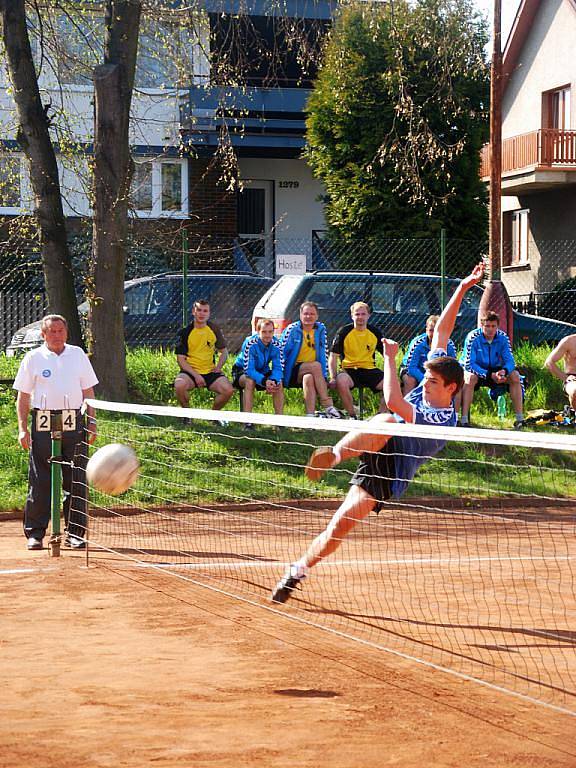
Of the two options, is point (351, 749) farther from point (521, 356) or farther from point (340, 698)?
point (521, 356)

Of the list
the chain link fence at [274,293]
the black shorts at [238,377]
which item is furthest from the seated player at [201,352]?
the chain link fence at [274,293]

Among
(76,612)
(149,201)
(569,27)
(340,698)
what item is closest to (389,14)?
(76,612)

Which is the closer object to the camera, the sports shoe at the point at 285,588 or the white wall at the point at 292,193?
the sports shoe at the point at 285,588

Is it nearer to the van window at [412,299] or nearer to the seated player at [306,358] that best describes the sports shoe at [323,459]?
the seated player at [306,358]

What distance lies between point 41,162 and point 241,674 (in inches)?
437

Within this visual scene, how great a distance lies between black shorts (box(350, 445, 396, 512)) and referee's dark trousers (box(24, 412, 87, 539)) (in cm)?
348

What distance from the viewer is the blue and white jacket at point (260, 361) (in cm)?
1552

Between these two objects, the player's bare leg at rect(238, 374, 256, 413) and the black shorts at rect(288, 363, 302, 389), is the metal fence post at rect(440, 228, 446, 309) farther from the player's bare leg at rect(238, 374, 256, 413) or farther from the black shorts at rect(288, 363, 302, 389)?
the player's bare leg at rect(238, 374, 256, 413)

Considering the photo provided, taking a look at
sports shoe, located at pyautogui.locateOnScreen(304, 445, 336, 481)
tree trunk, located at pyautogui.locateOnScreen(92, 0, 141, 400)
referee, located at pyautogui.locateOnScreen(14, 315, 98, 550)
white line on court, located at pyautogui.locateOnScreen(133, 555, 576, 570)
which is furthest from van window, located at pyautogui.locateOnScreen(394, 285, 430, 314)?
sports shoe, located at pyautogui.locateOnScreen(304, 445, 336, 481)

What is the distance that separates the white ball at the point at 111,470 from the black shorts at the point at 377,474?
2481mm

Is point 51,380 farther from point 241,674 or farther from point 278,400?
point 278,400

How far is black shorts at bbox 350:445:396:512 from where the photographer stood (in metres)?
7.93

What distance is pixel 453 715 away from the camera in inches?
227

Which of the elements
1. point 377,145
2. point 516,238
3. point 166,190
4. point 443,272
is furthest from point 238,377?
point 516,238
